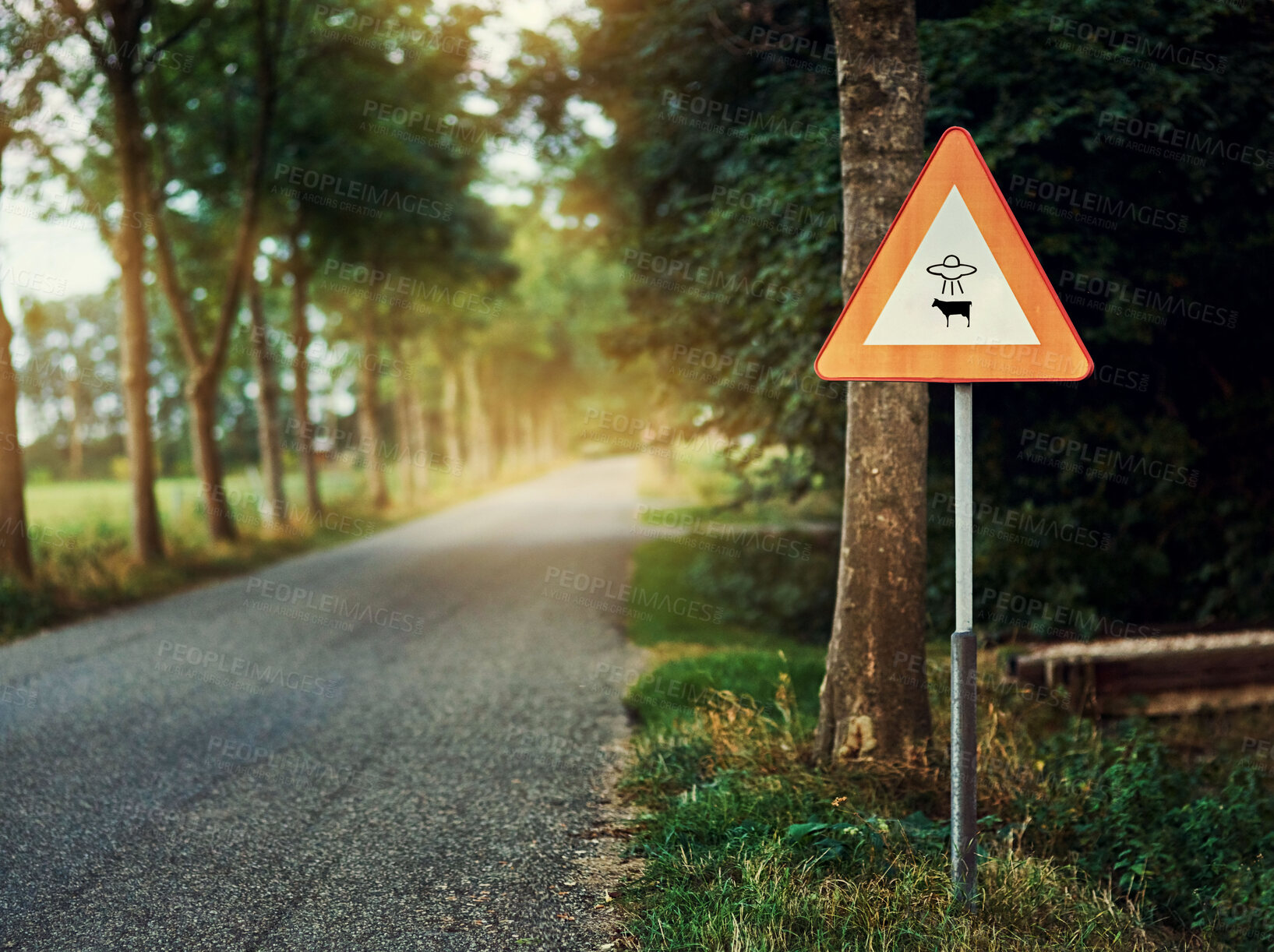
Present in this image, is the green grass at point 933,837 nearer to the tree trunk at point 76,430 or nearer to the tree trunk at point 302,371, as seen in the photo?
the tree trunk at point 302,371

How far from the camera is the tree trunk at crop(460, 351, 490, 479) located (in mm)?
37375

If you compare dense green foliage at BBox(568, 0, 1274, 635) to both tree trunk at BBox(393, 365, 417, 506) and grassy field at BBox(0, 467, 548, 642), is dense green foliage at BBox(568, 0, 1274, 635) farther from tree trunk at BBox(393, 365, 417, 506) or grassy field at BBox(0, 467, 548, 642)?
tree trunk at BBox(393, 365, 417, 506)

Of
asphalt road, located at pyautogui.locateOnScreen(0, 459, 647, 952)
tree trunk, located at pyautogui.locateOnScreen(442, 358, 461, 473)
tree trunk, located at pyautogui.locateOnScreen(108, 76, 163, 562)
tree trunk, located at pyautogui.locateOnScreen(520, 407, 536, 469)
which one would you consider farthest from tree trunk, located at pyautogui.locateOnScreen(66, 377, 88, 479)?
asphalt road, located at pyautogui.locateOnScreen(0, 459, 647, 952)

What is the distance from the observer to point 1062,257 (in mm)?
7520

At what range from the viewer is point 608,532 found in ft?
62.6

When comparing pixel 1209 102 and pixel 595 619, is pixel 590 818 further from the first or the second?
pixel 1209 102

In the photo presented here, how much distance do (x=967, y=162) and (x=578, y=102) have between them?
10.2 m

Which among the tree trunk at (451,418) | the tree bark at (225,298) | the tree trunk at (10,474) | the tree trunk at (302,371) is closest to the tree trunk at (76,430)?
the tree trunk at (451,418)

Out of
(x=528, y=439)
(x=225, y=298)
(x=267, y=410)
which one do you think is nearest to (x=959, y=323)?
(x=225, y=298)

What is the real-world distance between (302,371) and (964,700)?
20.1 metres

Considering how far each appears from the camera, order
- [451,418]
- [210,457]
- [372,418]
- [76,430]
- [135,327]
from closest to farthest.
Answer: [135,327], [210,457], [372,418], [451,418], [76,430]

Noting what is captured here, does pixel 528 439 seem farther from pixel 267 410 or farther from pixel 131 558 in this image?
pixel 131 558

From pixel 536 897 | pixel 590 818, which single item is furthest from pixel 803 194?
pixel 536 897

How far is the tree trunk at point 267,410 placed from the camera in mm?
18203
